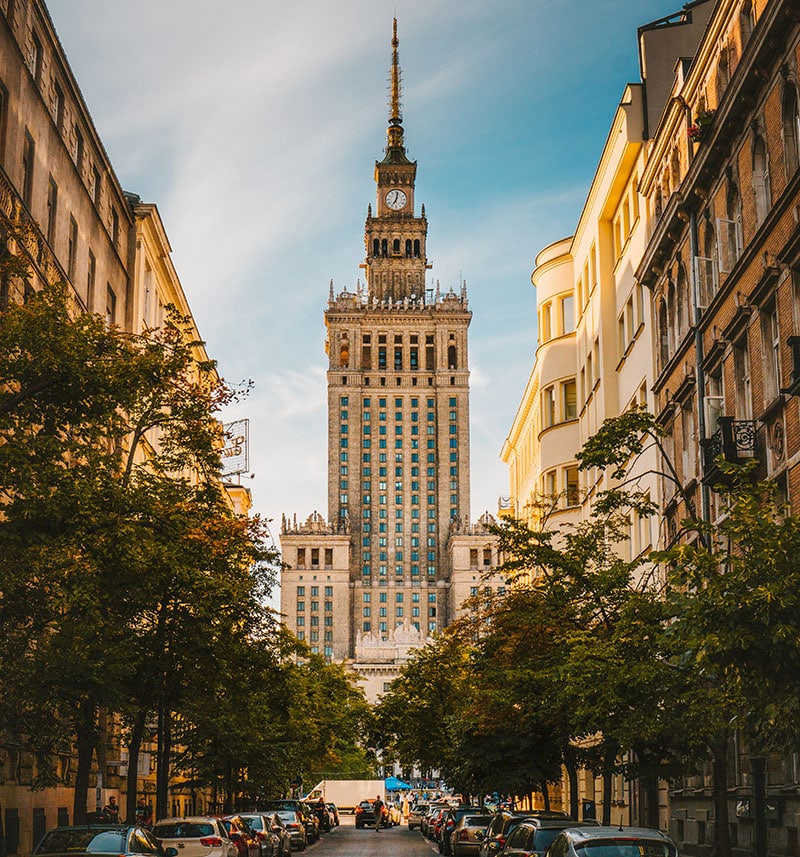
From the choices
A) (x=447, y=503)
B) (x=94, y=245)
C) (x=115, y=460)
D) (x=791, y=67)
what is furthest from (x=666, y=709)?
(x=447, y=503)

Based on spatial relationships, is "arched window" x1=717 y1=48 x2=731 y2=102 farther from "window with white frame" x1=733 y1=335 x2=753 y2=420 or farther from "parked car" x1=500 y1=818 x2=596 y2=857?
"parked car" x1=500 y1=818 x2=596 y2=857

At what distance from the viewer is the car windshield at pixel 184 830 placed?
2652 cm

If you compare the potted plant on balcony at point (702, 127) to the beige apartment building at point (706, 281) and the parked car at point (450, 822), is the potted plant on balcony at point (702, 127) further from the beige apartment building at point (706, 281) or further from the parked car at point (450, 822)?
the parked car at point (450, 822)

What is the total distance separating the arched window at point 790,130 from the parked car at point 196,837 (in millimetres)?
16723

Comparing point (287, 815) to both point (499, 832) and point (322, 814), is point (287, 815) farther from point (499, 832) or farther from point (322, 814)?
point (322, 814)

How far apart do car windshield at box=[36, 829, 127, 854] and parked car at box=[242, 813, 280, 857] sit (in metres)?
14.6

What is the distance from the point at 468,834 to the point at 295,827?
985 centimetres

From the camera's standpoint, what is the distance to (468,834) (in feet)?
125

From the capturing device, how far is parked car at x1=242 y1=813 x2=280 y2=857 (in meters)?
33.6

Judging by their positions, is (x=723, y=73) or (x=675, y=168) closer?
(x=723, y=73)

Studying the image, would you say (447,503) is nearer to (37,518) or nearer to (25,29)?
(25,29)

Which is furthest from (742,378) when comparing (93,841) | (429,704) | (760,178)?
(429,704)

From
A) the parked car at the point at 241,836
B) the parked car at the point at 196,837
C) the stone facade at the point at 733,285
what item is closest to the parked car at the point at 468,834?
the stone facade at the point at 733,285

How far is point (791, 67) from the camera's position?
24.0m
